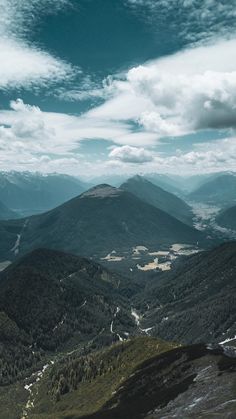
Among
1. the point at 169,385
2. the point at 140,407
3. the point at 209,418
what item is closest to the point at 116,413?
the point at 140,407

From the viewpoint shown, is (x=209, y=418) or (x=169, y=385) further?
(x=169, y=385)

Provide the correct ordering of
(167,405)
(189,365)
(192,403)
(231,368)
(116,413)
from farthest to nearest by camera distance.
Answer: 1. (189,365)
2. (116,413)
3. (231,368)
4. (167,405)
5. (192,403)

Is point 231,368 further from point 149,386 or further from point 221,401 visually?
point 149,386

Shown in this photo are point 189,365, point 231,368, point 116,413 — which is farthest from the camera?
point 189,365

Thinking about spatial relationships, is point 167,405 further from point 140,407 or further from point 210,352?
point 210,352

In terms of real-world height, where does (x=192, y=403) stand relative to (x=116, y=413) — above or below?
above

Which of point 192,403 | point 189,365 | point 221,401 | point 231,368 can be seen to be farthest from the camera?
point 189,365

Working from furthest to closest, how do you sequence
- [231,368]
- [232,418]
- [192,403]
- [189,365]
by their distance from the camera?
1. [189,365]
2. [231,368]
3. [192,403]
4. [232,418]

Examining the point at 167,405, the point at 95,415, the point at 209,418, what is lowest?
the point at 95,415

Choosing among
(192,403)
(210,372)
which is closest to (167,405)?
(192,403)
